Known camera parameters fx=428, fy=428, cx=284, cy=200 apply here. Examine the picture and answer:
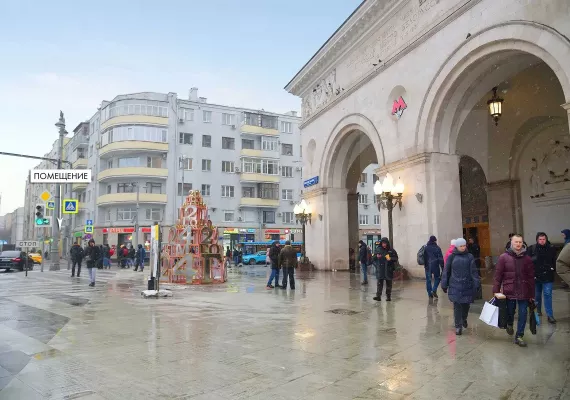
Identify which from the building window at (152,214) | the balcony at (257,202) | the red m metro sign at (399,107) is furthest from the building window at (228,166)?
the red m metro sign at (399,107)

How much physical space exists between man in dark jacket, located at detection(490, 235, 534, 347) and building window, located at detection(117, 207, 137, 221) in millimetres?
43136

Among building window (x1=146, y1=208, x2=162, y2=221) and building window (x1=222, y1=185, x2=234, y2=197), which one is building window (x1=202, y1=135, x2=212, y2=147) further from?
building window (x1=146, y1=208, x2=162, y2=221)

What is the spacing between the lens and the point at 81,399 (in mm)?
4262

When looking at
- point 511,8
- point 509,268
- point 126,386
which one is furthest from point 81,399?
point 511,8

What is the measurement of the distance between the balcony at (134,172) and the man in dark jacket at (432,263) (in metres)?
38.4

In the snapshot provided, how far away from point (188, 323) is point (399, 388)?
4742 mm

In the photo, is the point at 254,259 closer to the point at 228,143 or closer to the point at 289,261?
the point at 228,143

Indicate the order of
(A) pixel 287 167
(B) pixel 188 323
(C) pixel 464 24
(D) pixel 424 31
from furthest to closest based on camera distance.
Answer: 1. (A) pixel 287 167
2. (D) pixel 424 31
3. (C) pixel 464 24
4. (B) pixel 188 323

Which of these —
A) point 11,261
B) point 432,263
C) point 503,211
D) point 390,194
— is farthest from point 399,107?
point 11,261

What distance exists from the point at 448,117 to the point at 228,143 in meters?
36.6

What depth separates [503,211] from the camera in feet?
62.0

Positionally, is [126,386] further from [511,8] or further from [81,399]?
[511,8]

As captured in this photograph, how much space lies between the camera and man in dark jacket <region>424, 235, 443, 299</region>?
10820 mm

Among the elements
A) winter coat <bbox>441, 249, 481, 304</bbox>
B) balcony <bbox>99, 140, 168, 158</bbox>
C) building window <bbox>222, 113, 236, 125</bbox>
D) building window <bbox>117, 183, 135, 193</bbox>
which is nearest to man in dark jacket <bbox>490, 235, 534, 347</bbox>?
winter coat <bbox>441, 249, 481, 304</bbox>
